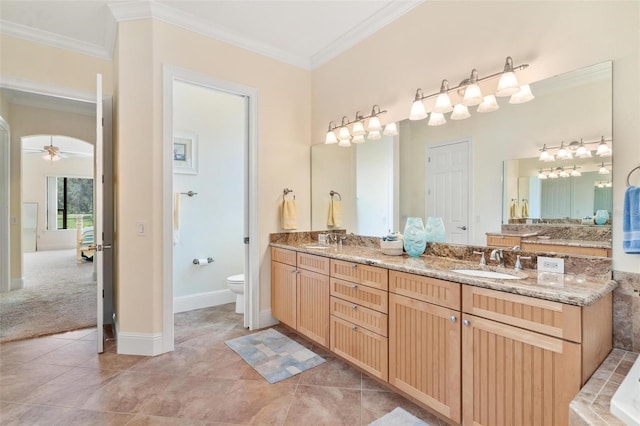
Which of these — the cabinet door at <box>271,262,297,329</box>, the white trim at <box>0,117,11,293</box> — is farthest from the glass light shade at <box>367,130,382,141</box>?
the white trim at <box>0,117,11,293</box>

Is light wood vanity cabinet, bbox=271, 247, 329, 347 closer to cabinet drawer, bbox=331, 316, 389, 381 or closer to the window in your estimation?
cabinet drawer, bbox=331, 316, 389, 381

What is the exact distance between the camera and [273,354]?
2.58 meters

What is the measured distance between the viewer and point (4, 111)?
4082 millimetres

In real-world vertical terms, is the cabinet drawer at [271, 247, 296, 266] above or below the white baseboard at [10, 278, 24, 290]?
above

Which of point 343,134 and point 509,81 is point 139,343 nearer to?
point 343,134

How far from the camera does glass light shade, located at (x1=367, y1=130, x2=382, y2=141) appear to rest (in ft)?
9.01

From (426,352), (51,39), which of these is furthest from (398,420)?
(51,39)

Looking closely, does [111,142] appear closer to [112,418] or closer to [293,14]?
[293,14]

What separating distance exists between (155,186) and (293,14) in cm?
185

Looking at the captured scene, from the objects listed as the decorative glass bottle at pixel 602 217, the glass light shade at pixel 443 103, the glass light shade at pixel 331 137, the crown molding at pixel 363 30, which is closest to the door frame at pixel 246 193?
the glass light shade at pixel 331 137

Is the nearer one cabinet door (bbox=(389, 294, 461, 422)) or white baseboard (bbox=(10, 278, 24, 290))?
cabinet door (bbox=(389, 294, 461, 422))

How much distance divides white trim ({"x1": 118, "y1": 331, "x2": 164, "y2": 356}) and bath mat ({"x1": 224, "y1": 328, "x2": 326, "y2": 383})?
1.89ft

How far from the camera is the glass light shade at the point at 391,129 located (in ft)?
8.58

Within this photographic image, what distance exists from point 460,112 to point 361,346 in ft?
5.72
